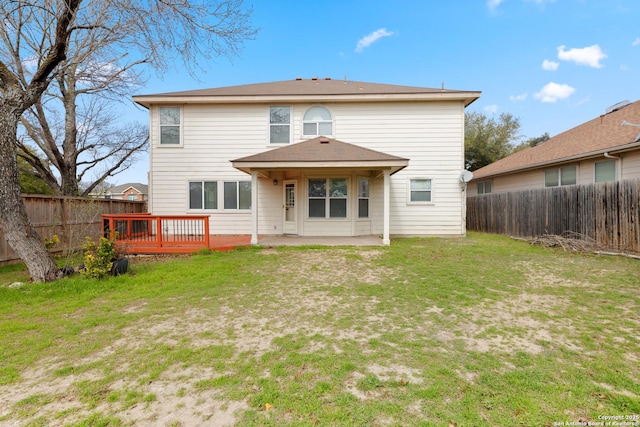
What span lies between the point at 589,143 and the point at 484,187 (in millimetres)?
6340

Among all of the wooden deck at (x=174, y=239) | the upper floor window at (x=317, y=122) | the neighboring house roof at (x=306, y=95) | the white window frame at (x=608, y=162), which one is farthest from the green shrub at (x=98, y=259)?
the white window frame at (x=608, y=162)

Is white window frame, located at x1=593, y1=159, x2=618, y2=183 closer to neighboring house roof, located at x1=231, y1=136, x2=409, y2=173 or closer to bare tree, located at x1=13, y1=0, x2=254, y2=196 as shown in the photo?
neighboring house roof, located at x1=231, y1=136, x2=409, y2=173

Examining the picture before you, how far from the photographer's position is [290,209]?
1128cm

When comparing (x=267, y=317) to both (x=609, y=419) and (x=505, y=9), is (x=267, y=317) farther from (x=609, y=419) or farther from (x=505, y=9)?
(x=505, y=9)

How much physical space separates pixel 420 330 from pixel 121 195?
179 feet

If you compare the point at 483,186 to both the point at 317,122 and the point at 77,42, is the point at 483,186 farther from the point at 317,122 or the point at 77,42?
the point at 77,42

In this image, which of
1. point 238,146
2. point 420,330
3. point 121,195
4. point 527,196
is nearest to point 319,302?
point 420,330

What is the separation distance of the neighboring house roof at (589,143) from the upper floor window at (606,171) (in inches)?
21.7

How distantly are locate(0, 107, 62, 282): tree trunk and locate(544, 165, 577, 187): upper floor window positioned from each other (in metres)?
16.1

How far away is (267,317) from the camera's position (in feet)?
12.8

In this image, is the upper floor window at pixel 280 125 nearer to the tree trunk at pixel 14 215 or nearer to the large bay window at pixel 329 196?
the large bay window at pixel 329 196

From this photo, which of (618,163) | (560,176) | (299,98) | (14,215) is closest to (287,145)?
(299,98)


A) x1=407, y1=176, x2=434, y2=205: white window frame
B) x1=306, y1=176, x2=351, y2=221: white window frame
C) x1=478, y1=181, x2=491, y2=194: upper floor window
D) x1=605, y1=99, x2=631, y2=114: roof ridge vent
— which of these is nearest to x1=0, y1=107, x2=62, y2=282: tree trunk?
x1=306, y1=176, x2=351, y2=221: white window frame

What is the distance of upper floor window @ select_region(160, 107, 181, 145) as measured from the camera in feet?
37.7
